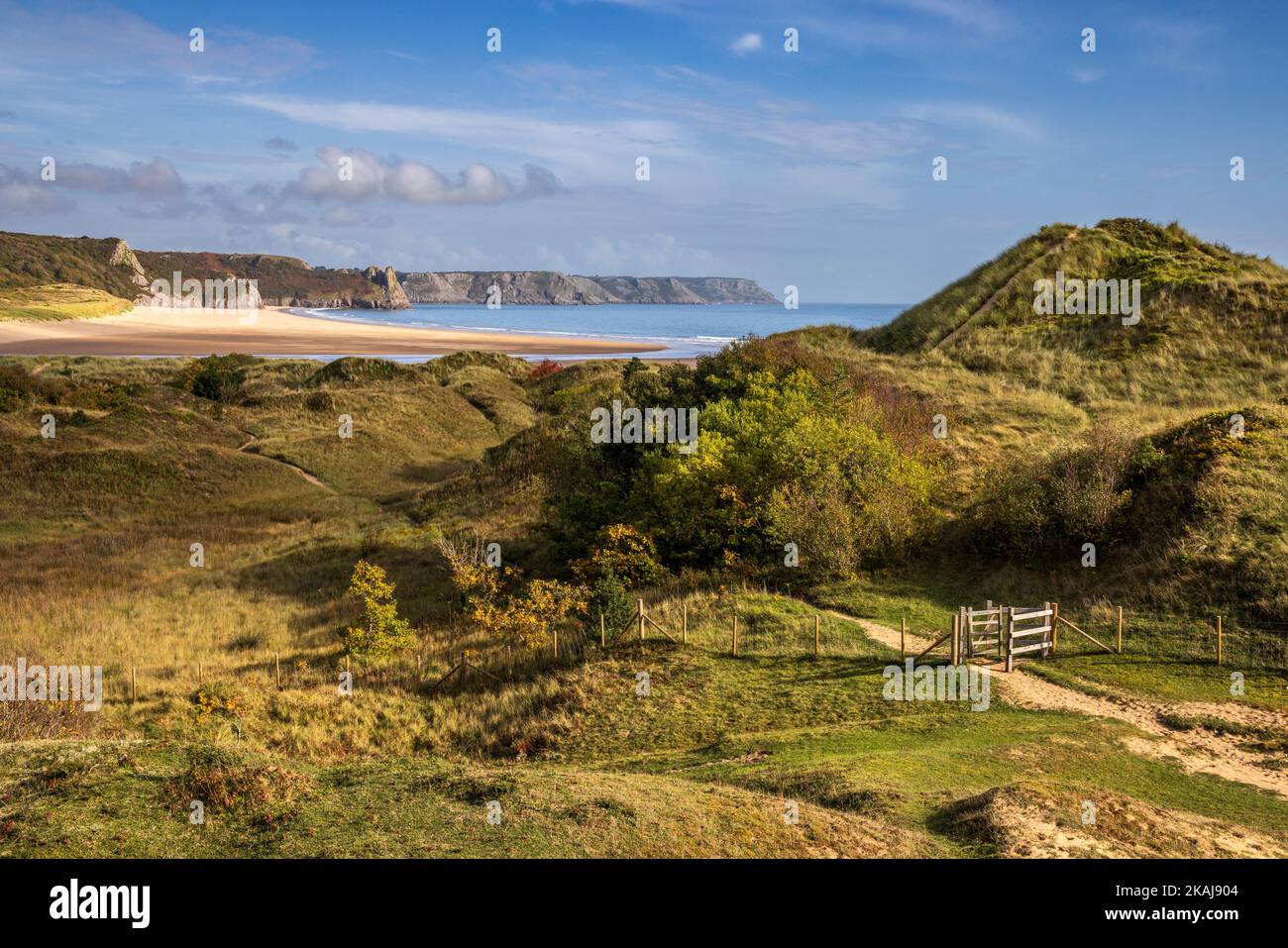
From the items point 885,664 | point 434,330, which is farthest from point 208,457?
point 434,330

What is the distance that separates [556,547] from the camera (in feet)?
114

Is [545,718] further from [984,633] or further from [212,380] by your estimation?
[212,380]

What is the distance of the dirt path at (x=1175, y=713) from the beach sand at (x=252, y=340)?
114200mm

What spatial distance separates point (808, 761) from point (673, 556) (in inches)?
598

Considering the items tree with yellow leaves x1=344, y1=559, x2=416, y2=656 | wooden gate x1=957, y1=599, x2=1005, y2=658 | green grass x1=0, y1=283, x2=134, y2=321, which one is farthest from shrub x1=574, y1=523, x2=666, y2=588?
green grass x1=0, y1=283, x2=134, y2=321

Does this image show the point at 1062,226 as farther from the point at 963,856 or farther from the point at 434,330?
the point at 434,330

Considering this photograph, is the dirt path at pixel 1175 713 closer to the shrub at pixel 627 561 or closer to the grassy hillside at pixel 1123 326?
the shrub at pixel 627 561

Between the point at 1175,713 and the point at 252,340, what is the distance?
143 metres

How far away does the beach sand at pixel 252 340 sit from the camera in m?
124

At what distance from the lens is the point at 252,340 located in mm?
140875

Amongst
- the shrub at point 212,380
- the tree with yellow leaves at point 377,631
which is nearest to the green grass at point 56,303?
the shrub at point 212,380

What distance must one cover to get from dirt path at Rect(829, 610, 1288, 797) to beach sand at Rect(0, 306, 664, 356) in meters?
114

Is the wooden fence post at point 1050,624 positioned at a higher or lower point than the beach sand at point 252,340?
lower

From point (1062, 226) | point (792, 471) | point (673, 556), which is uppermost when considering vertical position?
point (1062, 226)
